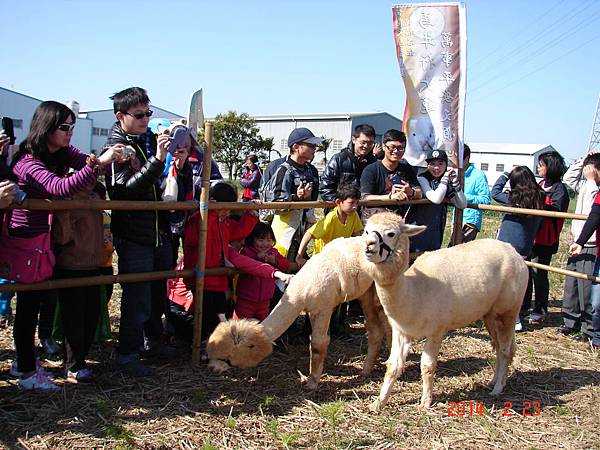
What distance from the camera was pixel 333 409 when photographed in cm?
383

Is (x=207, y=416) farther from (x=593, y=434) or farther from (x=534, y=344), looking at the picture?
(x=534, y=344)

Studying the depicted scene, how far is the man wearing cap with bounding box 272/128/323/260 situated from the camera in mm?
5332

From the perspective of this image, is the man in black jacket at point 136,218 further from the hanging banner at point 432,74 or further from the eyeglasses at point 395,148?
the hanging banner at point 432,74

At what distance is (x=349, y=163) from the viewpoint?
5.94 m

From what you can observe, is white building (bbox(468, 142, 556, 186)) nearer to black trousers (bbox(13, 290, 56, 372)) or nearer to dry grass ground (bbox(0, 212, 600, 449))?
dry grass ground (bbox(0, 212, 600, 449))

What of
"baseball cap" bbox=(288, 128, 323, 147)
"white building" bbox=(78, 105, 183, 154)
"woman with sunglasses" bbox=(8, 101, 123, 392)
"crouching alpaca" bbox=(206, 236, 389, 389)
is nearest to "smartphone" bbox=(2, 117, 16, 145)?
"woman with sunglasses" bbox=(8, 101, 123, 392)

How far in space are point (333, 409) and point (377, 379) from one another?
92 cm

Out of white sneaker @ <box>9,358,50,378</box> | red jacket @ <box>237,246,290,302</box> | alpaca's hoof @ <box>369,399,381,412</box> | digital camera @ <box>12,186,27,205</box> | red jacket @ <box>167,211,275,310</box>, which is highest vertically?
digital camera @ <box>12,186,27,205</box>

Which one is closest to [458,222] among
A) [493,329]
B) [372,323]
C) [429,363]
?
[493,329]

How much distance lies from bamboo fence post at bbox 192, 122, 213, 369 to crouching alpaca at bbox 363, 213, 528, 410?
1.53 meters

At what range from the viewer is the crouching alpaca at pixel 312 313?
150 inches

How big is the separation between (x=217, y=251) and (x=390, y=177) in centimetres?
219

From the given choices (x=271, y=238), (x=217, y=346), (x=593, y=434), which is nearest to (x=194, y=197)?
(x=271, y=238)

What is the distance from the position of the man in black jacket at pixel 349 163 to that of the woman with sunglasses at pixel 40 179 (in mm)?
2679
